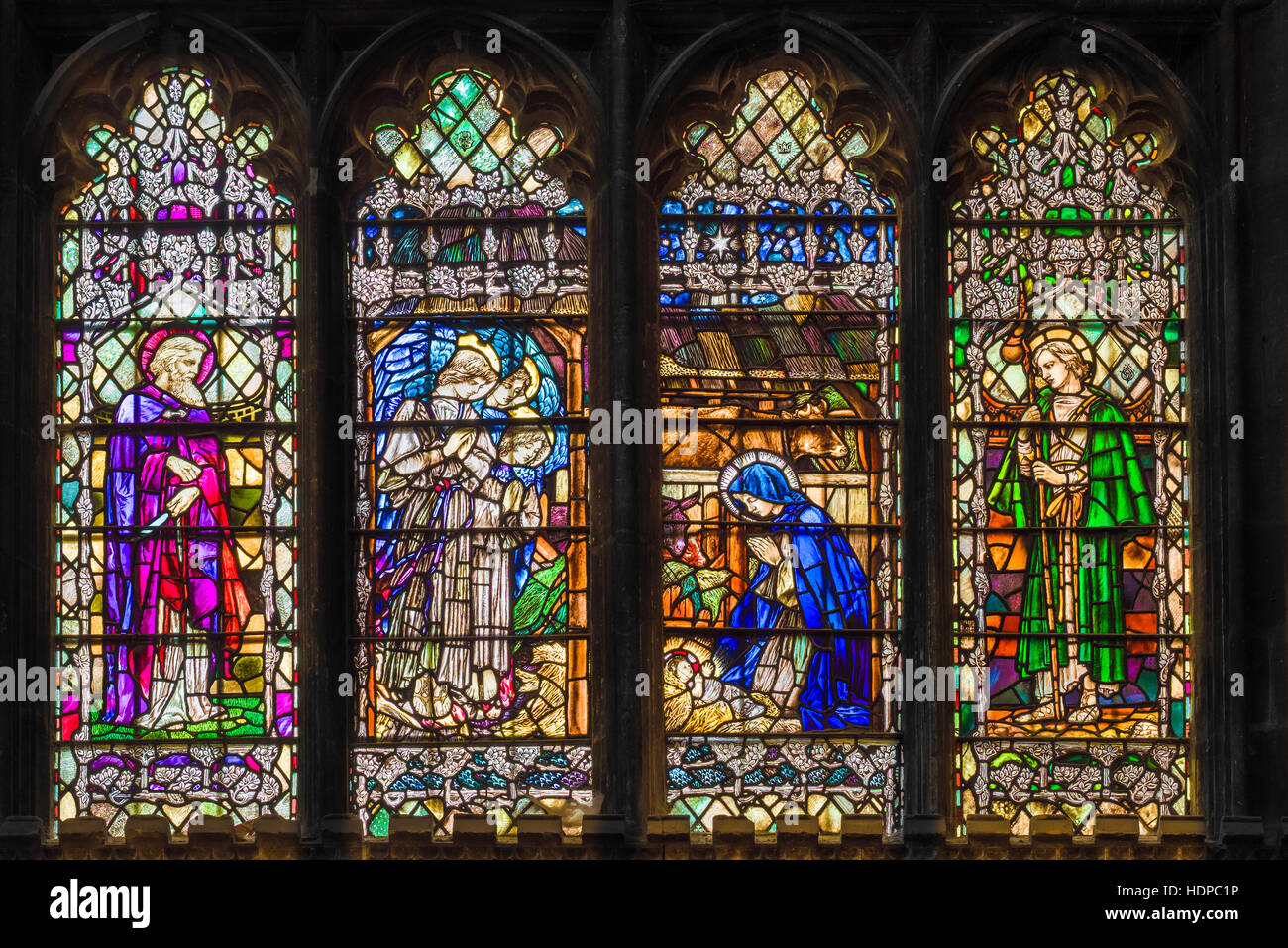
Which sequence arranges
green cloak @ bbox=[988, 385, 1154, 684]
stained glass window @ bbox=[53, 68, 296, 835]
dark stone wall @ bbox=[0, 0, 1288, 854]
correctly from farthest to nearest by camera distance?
green cloak @ bbox=[988, 385, 1154, 684], stained glass window @ bbox=[53, 68, 296, 835], dark stone wall @ bbox=[0, 0, 1288, 854]

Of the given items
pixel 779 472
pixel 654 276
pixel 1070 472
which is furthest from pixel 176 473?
pixel 1070 472

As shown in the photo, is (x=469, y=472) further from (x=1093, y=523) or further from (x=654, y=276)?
(x=1093, y=523)

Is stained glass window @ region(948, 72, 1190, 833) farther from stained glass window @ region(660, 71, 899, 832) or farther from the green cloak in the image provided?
stained glass window @ region(660, 71, 899, 832)

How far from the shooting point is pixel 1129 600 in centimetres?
1075

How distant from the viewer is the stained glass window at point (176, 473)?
34.6 ft

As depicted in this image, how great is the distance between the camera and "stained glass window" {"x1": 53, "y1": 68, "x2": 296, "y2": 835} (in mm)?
10547

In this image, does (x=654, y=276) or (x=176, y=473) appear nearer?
(x=176, y=473)

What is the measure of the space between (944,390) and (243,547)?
355 centimetres

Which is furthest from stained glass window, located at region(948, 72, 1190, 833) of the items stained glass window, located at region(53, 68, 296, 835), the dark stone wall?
stained glass window, located at region(53, 68, 296, 835)

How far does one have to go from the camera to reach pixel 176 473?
10.8 meters

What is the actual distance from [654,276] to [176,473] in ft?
8.41

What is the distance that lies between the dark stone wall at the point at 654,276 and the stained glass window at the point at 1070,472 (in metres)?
0.18

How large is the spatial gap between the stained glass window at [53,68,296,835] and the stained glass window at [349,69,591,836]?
431 mm

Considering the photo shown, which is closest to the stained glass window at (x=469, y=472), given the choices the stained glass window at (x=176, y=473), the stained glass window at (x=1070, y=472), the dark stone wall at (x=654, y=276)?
the dark stone wall at (x=654, y=276)
